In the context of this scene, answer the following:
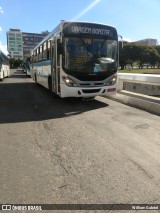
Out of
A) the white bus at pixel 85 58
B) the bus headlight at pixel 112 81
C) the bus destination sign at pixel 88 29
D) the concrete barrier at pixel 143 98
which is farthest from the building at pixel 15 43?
the bus headlight at pixel 112 81

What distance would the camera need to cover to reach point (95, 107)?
10383 mm

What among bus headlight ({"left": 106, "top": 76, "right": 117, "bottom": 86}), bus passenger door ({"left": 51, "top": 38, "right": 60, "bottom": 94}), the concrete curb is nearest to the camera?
the concrete curb

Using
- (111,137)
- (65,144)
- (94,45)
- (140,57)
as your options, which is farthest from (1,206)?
(140,57)

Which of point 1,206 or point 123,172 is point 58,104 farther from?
point 1,206

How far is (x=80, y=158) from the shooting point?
4.92 m

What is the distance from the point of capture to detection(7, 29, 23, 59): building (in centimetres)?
14338

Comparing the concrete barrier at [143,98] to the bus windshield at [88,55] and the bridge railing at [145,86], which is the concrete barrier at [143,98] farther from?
the bus windshield at [88,55]

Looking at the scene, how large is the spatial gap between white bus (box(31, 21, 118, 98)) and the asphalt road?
1.93 metres

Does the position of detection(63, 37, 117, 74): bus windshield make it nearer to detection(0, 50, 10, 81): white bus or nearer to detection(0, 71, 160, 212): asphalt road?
detection(0, 71, 160, 212): asphalt road

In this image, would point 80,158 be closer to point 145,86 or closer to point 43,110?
point 43,110

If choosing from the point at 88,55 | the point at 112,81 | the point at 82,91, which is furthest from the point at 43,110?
the point at 112,81

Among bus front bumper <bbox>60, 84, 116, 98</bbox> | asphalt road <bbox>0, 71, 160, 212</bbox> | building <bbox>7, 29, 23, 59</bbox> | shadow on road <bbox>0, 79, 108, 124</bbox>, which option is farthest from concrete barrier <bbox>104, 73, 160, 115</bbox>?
building <bbox>7, 29, 23, 59</bbox>

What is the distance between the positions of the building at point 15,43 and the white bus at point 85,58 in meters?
138

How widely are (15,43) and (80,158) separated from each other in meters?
149
